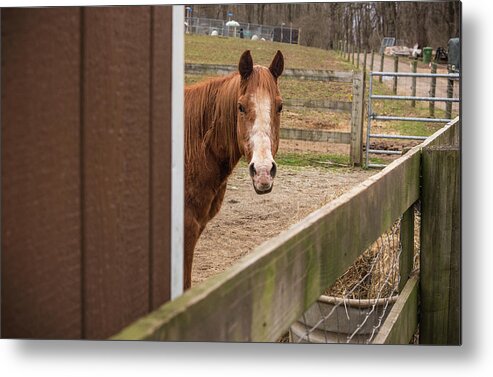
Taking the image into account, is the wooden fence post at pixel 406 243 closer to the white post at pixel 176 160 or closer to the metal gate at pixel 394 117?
the metal gate at pixel 394 117

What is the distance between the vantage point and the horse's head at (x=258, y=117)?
2.21m

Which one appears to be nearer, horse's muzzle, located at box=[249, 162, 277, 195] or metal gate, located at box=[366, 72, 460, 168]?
horse's muzzle, located at box=[249, 162, 277, 195]

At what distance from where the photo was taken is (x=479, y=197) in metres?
1.88

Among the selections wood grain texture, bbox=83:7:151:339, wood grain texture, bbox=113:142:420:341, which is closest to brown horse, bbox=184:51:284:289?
wood grain texture, bbox=113:142:420:341

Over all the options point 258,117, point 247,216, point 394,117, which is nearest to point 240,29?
point 258,117

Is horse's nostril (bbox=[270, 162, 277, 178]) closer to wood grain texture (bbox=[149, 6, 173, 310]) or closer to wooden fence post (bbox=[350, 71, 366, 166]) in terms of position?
wooden fence post (bbox=[350, 71, 366, 166])

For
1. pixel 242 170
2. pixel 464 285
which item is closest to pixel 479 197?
pixel 464 285

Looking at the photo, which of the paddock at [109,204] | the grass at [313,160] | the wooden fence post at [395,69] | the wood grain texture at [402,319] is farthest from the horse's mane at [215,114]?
the paddock at [109,204]

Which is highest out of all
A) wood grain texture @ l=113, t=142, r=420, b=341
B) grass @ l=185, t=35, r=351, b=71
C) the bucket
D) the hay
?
grass @ l=185, t=35, r=351, b=71

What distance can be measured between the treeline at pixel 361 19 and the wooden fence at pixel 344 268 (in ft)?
1.02

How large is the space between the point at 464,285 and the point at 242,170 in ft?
2.92

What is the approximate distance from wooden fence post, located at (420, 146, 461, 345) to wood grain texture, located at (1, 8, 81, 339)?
1119 mm

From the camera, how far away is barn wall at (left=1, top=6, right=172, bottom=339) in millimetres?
764

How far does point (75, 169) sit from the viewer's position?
0.78 meters
